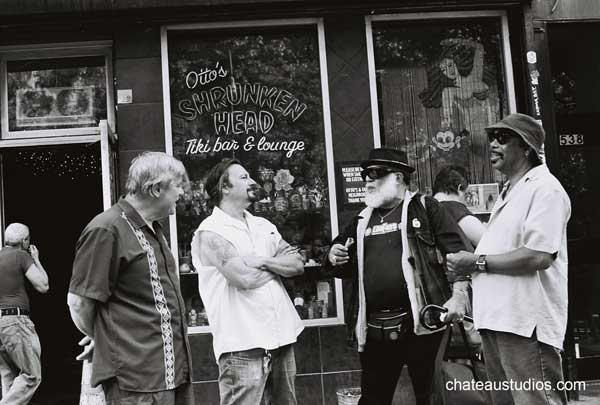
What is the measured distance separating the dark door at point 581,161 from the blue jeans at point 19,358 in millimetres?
6184

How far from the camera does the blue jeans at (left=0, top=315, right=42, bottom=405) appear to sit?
7848 millimetres

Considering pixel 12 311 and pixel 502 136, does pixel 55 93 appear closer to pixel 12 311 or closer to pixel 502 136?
pixel 12 311

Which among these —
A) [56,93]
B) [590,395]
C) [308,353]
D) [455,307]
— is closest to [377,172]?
[455,307]

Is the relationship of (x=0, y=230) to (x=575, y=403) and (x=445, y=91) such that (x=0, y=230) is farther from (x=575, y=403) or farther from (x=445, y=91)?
(x=575, y=403)

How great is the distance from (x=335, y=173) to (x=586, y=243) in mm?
3220

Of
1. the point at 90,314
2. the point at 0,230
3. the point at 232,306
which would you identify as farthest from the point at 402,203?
the point at 0,230

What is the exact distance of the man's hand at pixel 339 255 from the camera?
5227 millimetres

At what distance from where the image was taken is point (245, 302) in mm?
4840

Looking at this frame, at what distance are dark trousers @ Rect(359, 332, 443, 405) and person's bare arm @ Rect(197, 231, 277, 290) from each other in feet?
3.04

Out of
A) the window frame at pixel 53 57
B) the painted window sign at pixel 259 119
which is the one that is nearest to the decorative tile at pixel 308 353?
the painted window sign at pixel 259 119

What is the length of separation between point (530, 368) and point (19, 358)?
6.19 m

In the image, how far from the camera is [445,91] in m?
8.14

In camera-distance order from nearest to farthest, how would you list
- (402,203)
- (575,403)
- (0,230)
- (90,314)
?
(90,314) → (402,203) → (575,403) → (0,230)

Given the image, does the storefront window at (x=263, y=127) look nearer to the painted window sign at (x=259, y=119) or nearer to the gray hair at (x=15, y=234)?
the painted window sign at (x=259, y=119)
